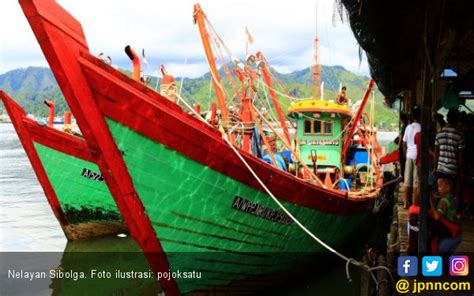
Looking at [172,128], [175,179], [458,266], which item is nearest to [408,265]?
[458,266]

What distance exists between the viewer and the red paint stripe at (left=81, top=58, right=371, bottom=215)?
531 centimetres

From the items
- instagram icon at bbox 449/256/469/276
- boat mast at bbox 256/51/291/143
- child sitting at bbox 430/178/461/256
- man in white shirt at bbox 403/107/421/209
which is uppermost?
boat mast at bbox 256/51/291/143

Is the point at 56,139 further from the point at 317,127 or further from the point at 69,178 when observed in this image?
the point at 317,127

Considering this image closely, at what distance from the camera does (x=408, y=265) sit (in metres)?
4.94

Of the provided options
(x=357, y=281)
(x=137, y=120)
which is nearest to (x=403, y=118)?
(x=357, y=281)

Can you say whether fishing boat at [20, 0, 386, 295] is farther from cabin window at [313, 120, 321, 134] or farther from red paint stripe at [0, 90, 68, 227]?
red paint stripe at [0, 90, 68, 227]

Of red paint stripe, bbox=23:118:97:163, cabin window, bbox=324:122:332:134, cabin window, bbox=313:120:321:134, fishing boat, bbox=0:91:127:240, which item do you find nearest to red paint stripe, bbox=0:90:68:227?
fishing boat, bbox=0:91:127:240

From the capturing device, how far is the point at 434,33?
14.8ft

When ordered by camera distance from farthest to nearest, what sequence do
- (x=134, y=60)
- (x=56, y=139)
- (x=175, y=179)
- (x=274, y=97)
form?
(x=274, y=97) < (x=56, y=139) < (x=175, y=179) < (x=134, y=60)

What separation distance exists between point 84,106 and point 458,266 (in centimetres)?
469

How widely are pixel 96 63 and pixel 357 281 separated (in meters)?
7.67

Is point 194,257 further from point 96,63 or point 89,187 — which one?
point 89,187

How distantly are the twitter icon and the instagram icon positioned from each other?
26 cm

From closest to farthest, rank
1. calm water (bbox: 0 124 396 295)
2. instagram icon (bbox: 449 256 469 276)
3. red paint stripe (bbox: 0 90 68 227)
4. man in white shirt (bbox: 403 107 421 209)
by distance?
instagram icon (bbox: 449 256 469 276) → man in white shirt (bbox: 403 107 421 209) → calm water (bbox: 0 124 396 295) → red paint stripe (bbox: 0 90 68 227)
